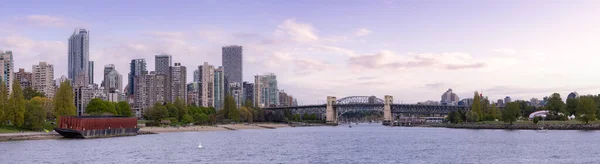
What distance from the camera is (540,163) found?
224ft

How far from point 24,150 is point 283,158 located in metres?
34.9

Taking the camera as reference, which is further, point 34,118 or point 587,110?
point 587,110

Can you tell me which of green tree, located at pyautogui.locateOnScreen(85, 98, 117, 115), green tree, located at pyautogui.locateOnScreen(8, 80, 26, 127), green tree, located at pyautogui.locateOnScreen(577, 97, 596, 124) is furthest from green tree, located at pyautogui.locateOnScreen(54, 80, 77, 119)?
green tree, located at pyautogui.locateOnScreen(577, 97, 596, 124)

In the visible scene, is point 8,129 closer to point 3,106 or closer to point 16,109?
point 16,109

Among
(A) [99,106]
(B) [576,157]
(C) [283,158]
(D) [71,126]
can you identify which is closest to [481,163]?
(B) [576,157]

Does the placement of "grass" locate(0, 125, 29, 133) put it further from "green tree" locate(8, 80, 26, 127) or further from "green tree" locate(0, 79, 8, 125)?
"green tree" locate(0, 79, 8, 125)

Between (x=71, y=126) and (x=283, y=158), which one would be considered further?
(x=71, y=126)

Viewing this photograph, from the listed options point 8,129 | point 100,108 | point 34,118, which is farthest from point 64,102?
point 100,108

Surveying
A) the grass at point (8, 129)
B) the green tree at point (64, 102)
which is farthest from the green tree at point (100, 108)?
the grass at point (8, 129)

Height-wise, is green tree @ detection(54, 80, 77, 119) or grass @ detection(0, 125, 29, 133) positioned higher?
green tree @ detection(54, 80, 77, 119)

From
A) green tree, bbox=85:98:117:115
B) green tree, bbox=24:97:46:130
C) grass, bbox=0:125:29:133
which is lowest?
grass, bbox=0:125:29:133

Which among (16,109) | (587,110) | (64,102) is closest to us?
(16,109)

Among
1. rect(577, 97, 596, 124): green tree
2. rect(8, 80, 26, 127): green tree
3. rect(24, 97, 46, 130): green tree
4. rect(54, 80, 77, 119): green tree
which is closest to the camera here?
rect(8, 80, 26, 127): green tree

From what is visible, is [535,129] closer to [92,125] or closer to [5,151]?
[92,125]
